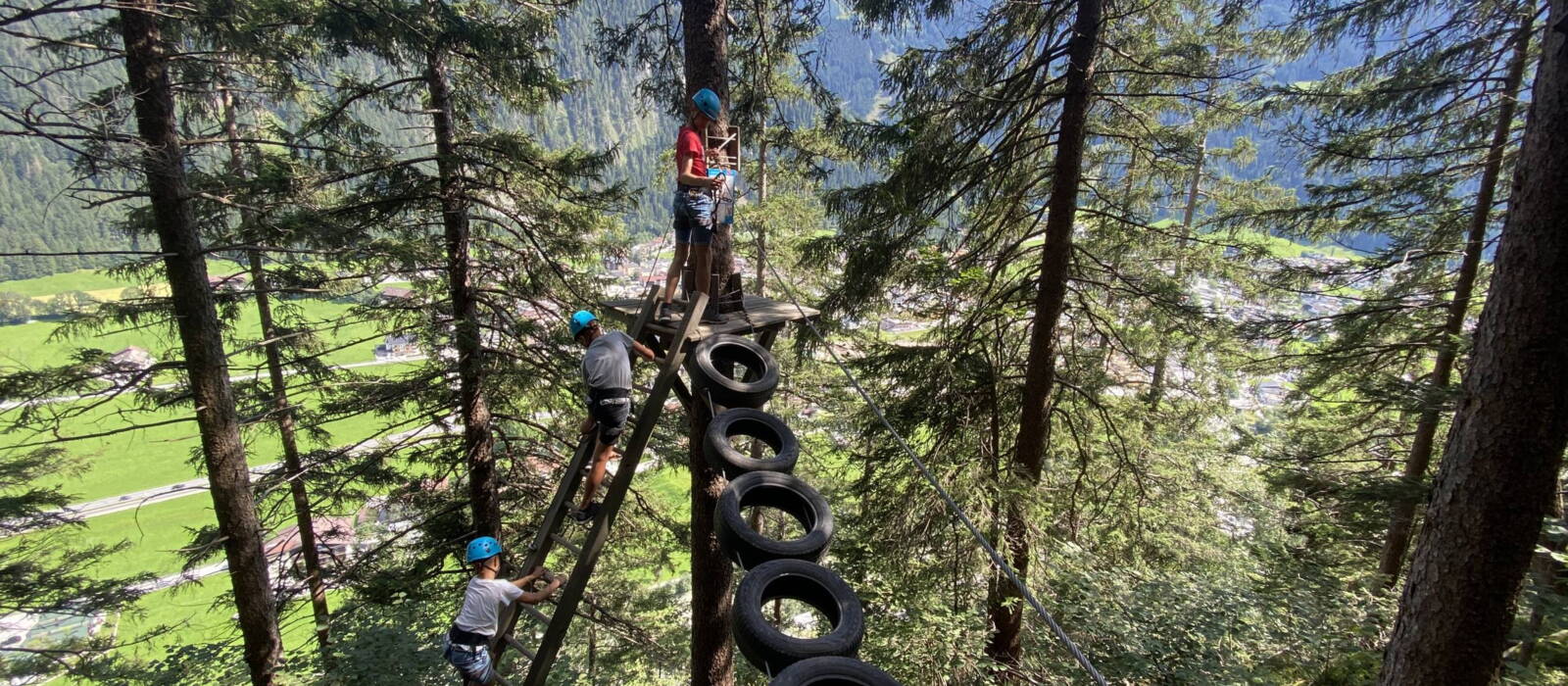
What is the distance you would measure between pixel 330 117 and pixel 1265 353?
14376 mm

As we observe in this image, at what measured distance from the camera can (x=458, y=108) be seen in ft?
27.2

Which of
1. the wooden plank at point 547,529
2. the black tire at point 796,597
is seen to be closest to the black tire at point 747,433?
the black tire at point 796,597

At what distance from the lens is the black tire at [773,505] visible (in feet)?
10.8

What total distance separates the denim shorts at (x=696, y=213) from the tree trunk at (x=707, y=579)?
1.41 meters

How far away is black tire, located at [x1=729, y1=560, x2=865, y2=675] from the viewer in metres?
2.75

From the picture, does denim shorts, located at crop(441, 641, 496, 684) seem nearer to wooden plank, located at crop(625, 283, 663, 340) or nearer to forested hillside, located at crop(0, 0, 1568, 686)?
forested hillside, located at crop(0, 0, 1568, 686)

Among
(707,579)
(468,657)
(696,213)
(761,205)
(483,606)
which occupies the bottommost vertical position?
(707,579)

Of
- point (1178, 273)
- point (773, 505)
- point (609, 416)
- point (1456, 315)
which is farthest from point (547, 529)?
point (1456, 315)

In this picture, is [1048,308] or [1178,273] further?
[1178,273]

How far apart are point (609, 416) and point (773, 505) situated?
149 centimetres

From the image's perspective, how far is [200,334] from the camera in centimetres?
617

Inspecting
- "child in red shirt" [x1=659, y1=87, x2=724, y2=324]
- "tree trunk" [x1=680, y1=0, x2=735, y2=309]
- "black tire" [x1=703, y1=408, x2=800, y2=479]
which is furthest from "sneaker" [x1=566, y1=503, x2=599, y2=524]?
"tree trunk" [x1=680, y1=0, x2=735, y2=309]

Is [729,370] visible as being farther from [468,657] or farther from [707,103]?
[468,657]

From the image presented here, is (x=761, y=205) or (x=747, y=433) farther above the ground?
(x=761, y=205)
